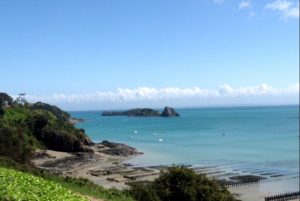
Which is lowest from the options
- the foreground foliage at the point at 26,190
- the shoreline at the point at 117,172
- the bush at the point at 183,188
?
the shoreline at the point at 117,172

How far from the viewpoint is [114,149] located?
96625 millimetres

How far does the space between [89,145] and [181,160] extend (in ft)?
76.7

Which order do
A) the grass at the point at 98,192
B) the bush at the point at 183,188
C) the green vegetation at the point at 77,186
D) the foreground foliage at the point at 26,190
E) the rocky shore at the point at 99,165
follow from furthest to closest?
the rocky shore at the point at 99,165 < the bush at the point at 183,188 < the grass at the point at 98,192 < the green vegetation at the point at 77,186 < the foreground foliage at the point at 26,190

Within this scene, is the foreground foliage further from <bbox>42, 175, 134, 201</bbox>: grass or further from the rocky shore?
the rocky shore

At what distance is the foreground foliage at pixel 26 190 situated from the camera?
1202 cm

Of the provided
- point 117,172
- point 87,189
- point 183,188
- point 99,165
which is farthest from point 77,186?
point 99,165

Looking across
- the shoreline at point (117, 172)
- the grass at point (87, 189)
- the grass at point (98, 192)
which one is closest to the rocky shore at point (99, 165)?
the shoreline at point (117, 172)

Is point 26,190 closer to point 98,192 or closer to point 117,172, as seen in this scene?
point 98,192

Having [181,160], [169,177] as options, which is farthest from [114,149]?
[169,177]

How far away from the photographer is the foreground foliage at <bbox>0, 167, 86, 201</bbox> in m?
12.0

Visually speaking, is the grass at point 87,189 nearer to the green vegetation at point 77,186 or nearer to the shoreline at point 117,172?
the green vegetation at point 77,186

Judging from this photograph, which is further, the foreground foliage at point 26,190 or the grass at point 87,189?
the grass at point 87,189

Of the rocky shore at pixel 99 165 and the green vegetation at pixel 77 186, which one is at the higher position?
the green vegetation at pixel 77 186

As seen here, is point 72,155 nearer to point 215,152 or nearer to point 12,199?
point 215,152
